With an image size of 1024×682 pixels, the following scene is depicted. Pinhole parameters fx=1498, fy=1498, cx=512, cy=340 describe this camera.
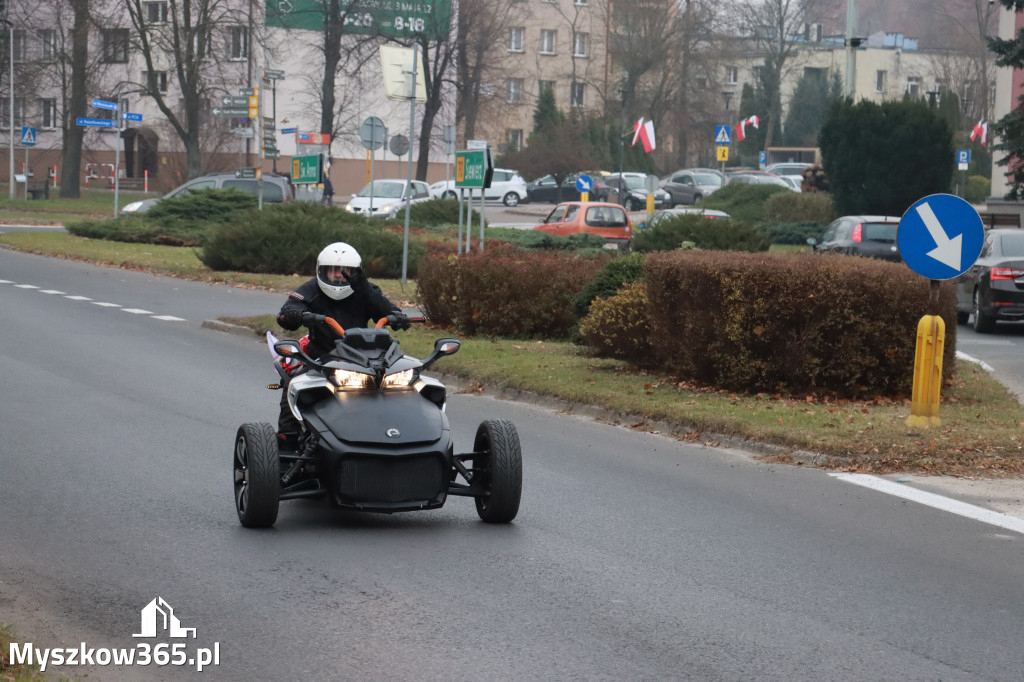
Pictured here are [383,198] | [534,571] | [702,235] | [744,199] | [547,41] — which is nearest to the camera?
[534,571]

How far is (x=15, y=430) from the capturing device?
1120cm

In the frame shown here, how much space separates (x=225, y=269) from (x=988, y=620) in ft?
79.7

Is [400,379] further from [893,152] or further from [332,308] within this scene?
[893,152]

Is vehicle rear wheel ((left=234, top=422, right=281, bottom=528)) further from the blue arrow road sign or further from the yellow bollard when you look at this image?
the yellow bollard

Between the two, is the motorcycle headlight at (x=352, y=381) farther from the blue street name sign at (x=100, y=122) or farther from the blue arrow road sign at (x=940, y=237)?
the blue street name sign at (x=100, y=122)

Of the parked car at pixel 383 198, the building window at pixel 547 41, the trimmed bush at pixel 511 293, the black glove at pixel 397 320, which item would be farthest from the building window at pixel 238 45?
the black glove at pixel 397 320

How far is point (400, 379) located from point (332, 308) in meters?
1.09

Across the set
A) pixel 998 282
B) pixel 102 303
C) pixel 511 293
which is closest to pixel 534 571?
pixel 511 293

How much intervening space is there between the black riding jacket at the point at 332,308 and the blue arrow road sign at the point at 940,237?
170 inches

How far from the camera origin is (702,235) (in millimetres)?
21875

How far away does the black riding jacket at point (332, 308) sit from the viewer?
8633mm

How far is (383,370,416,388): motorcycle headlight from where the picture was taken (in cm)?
786

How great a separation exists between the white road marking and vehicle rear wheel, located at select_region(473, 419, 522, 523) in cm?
272

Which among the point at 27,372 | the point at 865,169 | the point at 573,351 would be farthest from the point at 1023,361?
the point at 865,169
